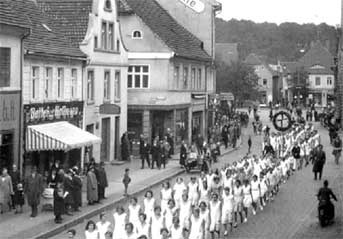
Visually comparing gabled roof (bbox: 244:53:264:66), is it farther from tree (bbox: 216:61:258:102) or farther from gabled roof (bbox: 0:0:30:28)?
gabled roof (bbox: 0:0:30:28)

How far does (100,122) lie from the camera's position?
38.7 metres

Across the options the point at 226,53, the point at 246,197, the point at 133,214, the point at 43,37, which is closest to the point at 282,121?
the point at 246,197

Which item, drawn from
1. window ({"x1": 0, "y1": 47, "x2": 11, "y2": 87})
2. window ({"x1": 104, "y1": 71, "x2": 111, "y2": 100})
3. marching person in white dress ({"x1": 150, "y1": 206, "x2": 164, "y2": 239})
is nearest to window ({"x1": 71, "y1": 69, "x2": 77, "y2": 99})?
window ({"x1": 104, "y1": 71, "x2": 111, "y2": 100})

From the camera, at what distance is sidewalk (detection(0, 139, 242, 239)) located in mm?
21125

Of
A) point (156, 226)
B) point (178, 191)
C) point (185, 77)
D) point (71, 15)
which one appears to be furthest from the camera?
point (185, 77)

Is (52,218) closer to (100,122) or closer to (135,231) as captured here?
(135,231)

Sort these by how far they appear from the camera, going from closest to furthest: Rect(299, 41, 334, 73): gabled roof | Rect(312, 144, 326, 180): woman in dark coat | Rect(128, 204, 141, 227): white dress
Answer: Rect(128, 204, 141, 227): white dress
Rect(312, 144, 326, 180): woman in dark coat
Rect(299, 41, 334, 73): gabled roof

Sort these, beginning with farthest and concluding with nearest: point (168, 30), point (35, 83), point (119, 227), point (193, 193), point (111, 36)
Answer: point (168, 30) → point (111, 36) → point (35, 83) → point (193, 193) → point (119, 227)

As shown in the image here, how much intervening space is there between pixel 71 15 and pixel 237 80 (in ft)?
158

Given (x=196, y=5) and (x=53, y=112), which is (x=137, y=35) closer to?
(x=196, y=5)

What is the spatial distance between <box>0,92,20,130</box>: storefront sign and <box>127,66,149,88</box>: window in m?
20.2

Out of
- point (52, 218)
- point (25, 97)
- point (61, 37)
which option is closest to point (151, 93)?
point (61, 37)

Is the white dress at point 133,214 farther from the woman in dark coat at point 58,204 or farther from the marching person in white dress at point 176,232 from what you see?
the woman in dark coat at point 58,204

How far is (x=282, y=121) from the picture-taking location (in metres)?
24.4
